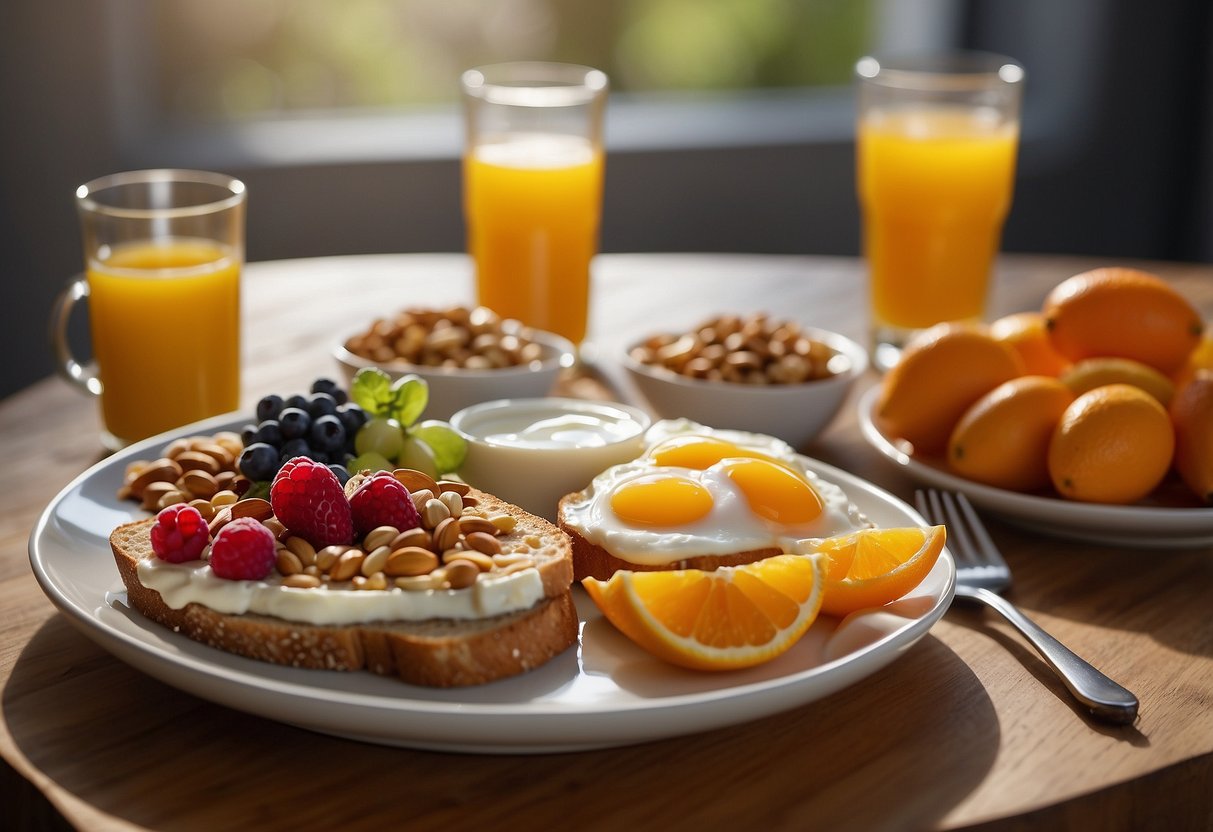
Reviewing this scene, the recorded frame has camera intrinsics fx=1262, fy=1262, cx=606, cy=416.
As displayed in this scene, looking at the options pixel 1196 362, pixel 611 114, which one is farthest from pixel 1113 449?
pixel 611 114

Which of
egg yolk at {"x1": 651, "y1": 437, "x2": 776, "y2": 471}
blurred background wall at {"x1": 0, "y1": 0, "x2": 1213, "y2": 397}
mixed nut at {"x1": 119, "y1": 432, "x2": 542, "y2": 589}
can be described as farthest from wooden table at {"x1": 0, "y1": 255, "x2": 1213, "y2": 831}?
blurred background wall at {"x1": 0, "y1": 0, "x2": 1213, "y2": 397}

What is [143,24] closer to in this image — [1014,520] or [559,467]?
[559,467]

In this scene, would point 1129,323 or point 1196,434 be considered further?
point 1129,323

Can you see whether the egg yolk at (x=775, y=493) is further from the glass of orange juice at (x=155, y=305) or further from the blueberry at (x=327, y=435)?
the glass of orange juice at (x=155, y=305)

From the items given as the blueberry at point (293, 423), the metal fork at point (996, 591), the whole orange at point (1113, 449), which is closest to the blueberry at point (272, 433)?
the blueberry at point (293, 423)

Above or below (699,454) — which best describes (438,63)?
above

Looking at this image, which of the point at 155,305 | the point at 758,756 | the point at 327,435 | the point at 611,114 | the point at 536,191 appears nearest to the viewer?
the point at 758,756

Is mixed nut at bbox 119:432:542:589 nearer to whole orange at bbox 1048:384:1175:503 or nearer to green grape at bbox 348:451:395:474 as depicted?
green grape at bbox 348:451:395:474

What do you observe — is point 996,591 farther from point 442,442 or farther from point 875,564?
point 442,442
